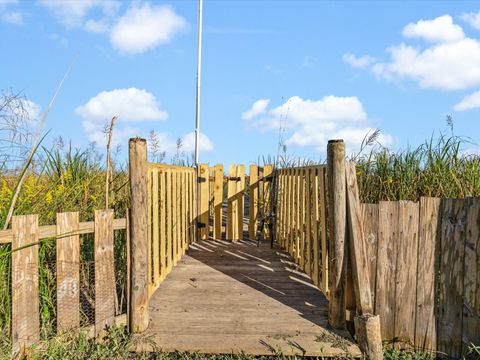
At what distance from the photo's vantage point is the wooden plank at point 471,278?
3.82 metres

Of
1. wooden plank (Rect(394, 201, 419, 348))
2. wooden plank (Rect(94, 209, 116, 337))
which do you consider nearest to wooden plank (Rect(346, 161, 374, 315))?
wooden plank (Rect(394, 201, 419, 348))

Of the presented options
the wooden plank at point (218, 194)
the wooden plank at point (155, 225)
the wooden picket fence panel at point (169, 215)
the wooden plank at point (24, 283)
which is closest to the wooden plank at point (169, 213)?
the wooden picket fence panel at point (169, 215)

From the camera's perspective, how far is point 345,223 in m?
4.02

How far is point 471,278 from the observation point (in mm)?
3873

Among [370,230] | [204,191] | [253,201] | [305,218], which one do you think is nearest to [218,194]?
[204,191]

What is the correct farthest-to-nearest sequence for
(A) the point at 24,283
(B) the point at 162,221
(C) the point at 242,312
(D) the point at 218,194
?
(D) the point at 218,194 < (B) the point at 162,221 < (C) the point at 242,312 < (A) the point at 24,283

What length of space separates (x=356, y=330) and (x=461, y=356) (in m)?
1.00

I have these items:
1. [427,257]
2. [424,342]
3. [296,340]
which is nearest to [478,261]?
[427,257]

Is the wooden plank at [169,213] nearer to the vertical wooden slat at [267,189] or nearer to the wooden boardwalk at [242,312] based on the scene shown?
the wooden boardwalk at [242,312]

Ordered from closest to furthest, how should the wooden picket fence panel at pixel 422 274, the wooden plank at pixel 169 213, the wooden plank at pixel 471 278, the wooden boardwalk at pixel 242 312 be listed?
the wooden boardwalk at pixel 242 312
the wooden plank at pixel 471 278
the wooden picket fence panel at pixel 422 274
the wooden plank at pixel 169 213

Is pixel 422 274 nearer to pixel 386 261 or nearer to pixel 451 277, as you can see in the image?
pixel 451 277

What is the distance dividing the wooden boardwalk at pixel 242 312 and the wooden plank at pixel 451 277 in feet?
3.02

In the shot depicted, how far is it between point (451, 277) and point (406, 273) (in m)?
0.39

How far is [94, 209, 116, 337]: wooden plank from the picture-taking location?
12.7ft
